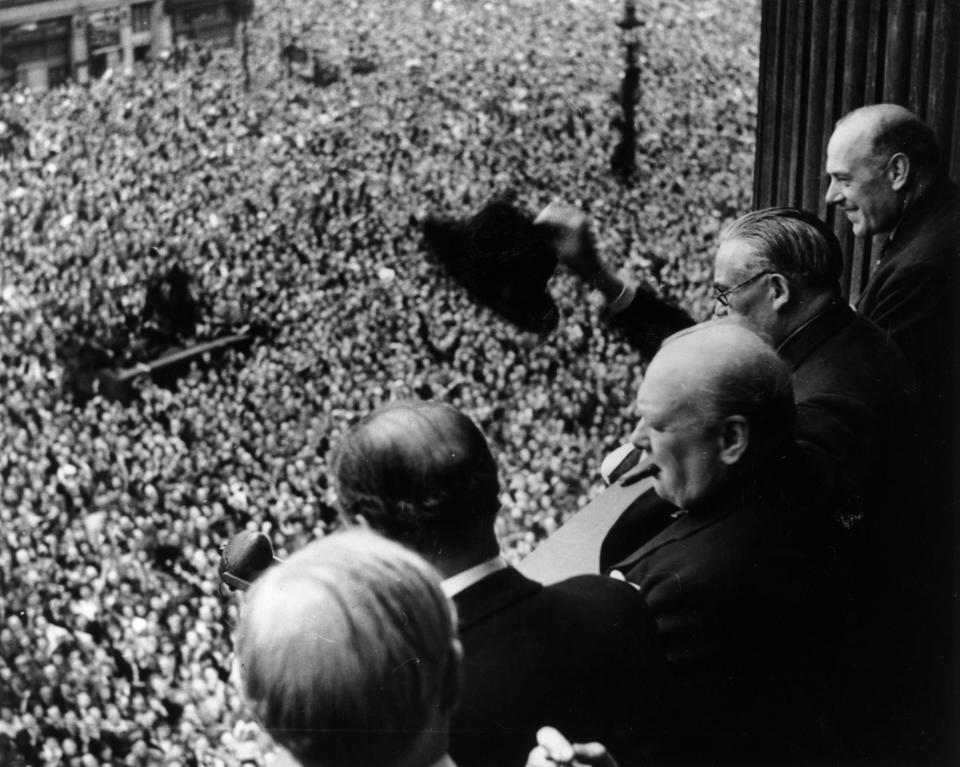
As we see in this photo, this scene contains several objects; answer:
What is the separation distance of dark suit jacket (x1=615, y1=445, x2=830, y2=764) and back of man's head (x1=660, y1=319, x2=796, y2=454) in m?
0.08

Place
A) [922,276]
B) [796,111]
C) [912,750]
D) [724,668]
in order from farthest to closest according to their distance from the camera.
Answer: [796,111], [922,276], [912,750], [724,668]

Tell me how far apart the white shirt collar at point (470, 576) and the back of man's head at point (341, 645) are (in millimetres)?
338

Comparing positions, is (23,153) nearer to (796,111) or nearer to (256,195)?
(256,195)

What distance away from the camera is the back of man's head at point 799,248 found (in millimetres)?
2057

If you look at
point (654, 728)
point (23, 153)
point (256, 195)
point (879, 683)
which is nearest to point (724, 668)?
point (654, 728)

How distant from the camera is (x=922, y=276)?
2332 mm

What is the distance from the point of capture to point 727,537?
160cm

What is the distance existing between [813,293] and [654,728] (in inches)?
35.3

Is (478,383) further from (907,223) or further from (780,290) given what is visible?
(780,290)

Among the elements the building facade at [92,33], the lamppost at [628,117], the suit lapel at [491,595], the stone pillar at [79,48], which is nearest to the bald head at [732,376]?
the suit lapel at [491,595]

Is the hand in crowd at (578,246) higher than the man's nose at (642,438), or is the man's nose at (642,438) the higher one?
the man's nose at (642,438)

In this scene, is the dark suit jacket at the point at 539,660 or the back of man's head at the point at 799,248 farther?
the back of man's head at the point at 799,248

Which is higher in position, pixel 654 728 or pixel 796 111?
pixel 796 111

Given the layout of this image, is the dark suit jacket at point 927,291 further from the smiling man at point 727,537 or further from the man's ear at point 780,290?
the smiling man at point 727,537
